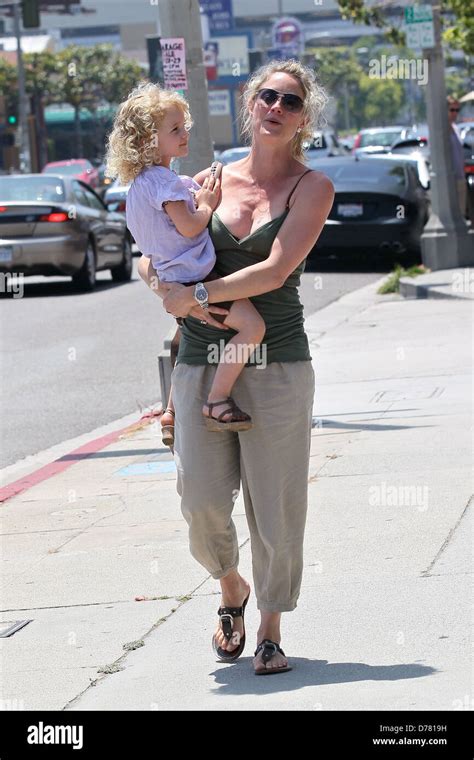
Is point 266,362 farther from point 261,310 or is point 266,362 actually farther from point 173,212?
point 173,212

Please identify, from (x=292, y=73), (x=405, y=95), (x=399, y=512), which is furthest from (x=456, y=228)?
(x=405, y=95)

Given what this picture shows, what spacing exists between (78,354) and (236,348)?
30.7 ft

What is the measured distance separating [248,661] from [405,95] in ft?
489

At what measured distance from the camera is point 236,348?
15.6 ft

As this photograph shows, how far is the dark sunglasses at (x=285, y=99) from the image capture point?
4832 millimetres

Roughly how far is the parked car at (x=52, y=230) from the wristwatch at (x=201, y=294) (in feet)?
47.1

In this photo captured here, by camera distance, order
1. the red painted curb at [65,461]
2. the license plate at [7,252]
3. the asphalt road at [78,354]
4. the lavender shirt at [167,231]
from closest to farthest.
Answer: the lavender shirt at [167,231], the red painted curb at [65,461], the asphalt road at [78,354], the license plate at [7,252]

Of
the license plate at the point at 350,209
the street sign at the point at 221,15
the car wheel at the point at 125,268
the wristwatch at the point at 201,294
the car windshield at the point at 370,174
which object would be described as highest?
the street sign at the point at 221,15

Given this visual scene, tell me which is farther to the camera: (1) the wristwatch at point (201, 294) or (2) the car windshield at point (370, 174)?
(2) the car windshield at point (370, 174)

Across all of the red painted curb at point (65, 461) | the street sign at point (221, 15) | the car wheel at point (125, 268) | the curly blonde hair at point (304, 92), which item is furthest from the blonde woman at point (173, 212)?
the street sign at point (221, 15)

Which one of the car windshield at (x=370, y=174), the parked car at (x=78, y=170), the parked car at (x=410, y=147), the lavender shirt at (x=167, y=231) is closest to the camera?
the lavender shirt at (x=167, y=231)

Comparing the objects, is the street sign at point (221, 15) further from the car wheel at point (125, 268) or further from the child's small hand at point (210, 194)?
the child's small hand at point (210, 194)

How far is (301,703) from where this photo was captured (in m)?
4.50

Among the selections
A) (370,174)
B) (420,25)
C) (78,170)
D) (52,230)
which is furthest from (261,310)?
(78,170)
